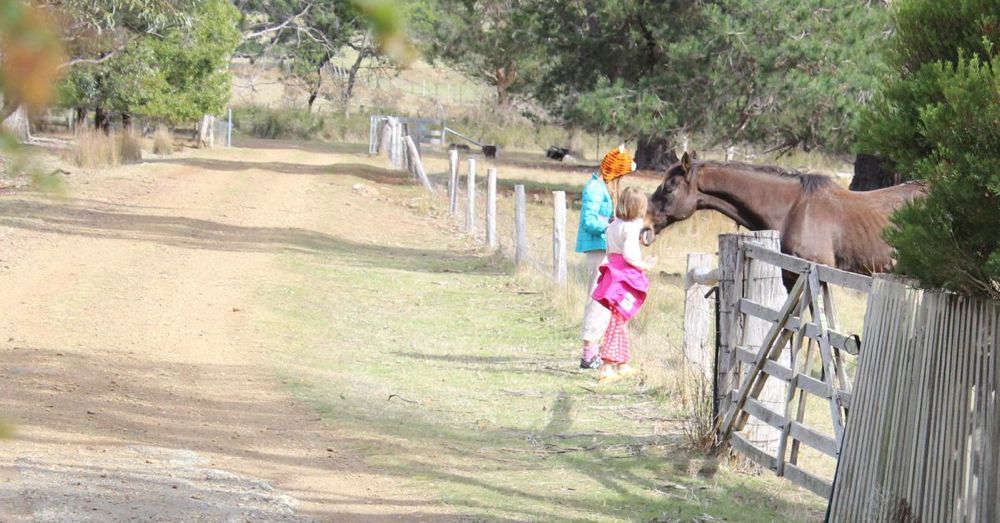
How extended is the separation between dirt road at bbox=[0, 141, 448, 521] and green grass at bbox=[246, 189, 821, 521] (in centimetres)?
34

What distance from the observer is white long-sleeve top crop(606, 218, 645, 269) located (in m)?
9.83

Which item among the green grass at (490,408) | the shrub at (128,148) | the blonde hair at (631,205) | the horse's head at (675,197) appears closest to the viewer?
the green grass at (490,408)

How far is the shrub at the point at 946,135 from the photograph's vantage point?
4.14 metres

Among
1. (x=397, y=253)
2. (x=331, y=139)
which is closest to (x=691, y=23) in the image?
(x=397, y=253)

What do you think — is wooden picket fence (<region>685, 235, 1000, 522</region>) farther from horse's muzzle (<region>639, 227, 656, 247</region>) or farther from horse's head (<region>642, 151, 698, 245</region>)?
horse's head (<region>642, 151, 698, 245</region>)

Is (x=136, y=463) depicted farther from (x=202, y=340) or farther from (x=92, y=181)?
(x=92, y=181)

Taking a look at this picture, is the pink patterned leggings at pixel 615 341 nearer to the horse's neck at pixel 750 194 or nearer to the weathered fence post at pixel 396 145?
the horse's neck at pixel 750 194

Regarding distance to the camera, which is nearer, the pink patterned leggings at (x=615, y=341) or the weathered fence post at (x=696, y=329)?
the weathered fence post at (x=696, y=329)

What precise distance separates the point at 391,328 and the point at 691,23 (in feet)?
52.8

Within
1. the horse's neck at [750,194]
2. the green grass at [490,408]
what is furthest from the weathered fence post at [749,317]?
the horse's neck at [750,194]

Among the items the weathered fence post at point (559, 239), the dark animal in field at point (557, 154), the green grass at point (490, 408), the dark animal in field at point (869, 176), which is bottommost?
the green grass at point (490, 408)

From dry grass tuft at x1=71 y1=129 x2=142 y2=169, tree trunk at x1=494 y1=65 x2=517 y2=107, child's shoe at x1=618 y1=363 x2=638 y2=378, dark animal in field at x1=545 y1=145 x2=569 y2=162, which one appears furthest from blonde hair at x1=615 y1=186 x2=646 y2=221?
tree trunk at x1=494 y1=65 x2=517 y2=107

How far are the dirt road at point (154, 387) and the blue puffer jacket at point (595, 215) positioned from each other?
9.83 feet

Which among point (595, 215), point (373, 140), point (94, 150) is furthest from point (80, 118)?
point (595, 215)
